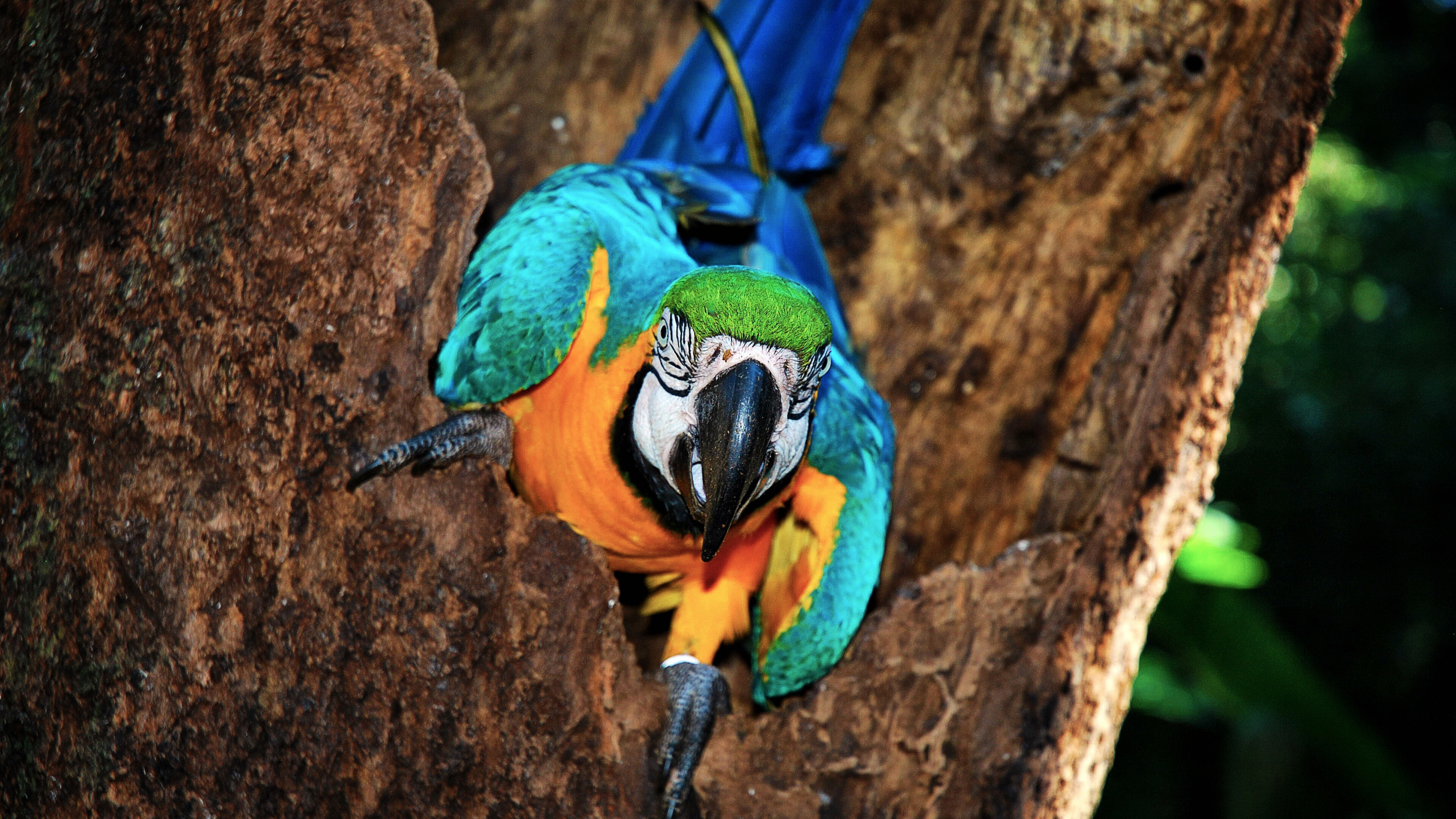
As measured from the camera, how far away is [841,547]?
7.59ft

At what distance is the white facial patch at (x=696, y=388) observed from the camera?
5.93 ft

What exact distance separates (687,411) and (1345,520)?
6.50m

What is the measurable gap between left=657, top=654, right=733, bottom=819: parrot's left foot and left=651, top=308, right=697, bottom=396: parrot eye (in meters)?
0.72

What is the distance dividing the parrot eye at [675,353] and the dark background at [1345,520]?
4318mm

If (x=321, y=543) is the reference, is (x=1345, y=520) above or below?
below

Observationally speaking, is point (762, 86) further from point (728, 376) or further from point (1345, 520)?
point (1345, 520)

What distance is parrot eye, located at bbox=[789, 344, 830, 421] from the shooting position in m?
1.88

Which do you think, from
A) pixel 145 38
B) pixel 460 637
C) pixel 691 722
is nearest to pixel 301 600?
pixel 460 637

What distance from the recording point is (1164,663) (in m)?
7.00

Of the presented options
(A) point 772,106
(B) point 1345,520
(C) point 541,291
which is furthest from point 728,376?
(B) point 1345,520

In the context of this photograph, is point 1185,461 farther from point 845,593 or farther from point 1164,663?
point 1164,663

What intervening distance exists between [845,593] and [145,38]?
5.98 feet

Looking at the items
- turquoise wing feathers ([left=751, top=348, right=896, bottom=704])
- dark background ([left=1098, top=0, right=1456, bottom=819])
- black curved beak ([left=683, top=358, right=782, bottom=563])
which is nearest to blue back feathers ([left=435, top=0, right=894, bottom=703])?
turquoise wing feathers ([left=751, top=348, right=896, bottom=704])

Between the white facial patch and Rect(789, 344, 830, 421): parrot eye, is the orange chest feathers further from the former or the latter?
Rect(789, 344, 830, 421): parrot eye
